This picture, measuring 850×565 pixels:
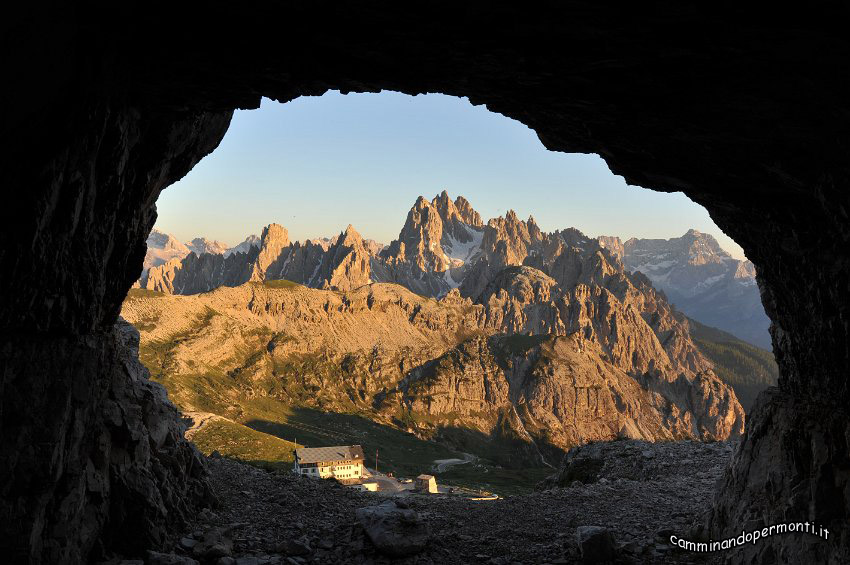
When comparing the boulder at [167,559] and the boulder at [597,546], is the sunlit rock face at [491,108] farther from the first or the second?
the boulder at [597,546]

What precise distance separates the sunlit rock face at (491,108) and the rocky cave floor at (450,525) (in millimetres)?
3293

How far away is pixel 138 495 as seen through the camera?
739 inches

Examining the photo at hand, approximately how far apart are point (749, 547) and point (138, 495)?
20.1 m

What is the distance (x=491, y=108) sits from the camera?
1786 centimetres

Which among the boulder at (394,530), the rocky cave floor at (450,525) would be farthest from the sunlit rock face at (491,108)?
the boulder at (394,530)

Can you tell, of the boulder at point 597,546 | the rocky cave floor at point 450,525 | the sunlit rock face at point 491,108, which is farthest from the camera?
the rocky cave floor at point 450,525

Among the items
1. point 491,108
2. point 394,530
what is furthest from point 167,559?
point 491,108

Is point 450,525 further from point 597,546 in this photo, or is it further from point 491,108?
point 491,108

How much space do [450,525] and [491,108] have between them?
737 inches

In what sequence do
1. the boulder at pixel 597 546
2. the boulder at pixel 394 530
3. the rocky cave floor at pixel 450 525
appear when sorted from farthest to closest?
the boulder at pixel 394 530, the rocky cave floor at pixel 450 525, the boulder at pixel 597 546

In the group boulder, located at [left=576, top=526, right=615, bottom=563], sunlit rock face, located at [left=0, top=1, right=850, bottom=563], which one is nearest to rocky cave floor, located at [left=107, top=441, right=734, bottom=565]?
boulder, located at [left=576, top=526, right=615, bottom=563]

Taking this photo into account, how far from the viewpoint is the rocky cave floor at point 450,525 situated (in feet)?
63.7

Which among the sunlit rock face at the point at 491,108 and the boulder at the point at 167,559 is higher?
the sunlit rock face at the point at 491,108

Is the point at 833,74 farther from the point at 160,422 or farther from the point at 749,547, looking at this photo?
the point at 160,422
